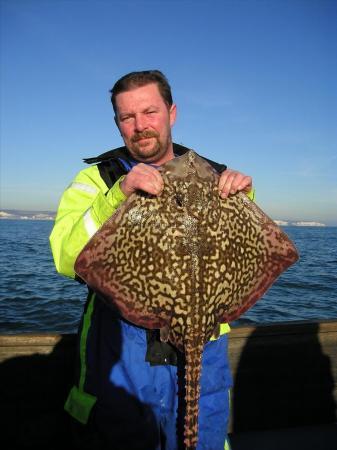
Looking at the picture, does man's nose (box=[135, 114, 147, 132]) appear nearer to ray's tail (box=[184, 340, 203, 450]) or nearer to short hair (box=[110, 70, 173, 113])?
short hair (box=[110, 70, 173, 113])

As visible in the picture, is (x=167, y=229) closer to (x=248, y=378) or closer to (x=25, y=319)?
(x=248, y=378)

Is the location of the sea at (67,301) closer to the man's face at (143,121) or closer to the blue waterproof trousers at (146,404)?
the blue waterproof trousers at (146,404)

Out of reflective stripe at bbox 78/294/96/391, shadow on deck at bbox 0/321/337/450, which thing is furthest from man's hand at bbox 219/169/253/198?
shadow on deck at bbox 0/321/337/450

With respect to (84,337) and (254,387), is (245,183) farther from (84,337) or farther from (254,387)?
(254,387)

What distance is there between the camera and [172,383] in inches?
113

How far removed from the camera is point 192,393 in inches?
92.4

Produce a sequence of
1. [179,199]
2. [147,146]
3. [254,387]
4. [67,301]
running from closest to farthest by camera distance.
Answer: [179,199] → [147,146] → [254,387] → [67,301]

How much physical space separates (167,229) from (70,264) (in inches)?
30.3

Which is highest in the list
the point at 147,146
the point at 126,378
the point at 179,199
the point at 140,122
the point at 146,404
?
the point at 140,122

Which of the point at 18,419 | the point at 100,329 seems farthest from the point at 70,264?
the point at 18,419

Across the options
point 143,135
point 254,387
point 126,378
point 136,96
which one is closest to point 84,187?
point 143,135

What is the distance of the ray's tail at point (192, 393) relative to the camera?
7.63ft

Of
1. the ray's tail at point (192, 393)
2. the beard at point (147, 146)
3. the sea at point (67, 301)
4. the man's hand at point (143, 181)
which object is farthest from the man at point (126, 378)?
the sea at point (67, 301)

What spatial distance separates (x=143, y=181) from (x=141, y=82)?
1535mm
